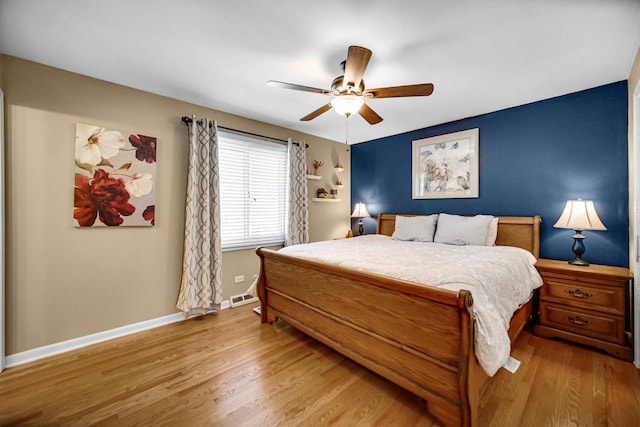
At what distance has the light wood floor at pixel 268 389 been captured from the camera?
1.54 metres

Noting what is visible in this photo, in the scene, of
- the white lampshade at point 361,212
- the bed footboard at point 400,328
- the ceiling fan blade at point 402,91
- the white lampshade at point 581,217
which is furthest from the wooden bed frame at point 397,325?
the white lampshade at point 361,212

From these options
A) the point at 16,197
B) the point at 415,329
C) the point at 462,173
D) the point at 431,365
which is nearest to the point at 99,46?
the point at 16,197

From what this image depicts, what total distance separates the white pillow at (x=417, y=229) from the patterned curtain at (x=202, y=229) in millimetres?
2365

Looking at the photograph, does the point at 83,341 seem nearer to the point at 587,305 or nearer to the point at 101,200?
the point at 101,200

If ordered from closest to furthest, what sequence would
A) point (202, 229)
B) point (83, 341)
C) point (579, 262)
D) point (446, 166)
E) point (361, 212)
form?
point (83, 341) → point (579, 262) → point (202, 229) → point (446, 166) → point (361, 212)

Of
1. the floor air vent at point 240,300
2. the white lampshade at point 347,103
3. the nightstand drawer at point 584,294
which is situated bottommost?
the floor air vent at point 240,300

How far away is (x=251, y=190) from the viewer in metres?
3.55

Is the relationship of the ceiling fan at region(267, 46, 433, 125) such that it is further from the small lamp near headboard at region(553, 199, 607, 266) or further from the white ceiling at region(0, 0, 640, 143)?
the small lamp near headboard at region(553, 199, 607, 266)

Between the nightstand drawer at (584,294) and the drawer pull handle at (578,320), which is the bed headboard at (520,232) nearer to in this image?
the nightstand drawer at (584,294)

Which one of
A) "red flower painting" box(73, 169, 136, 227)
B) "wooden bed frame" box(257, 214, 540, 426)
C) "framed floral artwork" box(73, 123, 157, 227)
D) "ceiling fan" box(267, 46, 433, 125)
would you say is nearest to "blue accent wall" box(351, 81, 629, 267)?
"wooden bed frame" box(257, 214, 540, 426)

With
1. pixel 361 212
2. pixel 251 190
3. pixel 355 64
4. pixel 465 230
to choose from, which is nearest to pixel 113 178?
pixel 251 190

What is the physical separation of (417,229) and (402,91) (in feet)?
6.53

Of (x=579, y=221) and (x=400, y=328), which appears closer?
(x=400, y=328)

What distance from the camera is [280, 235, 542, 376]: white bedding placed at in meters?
1.41
